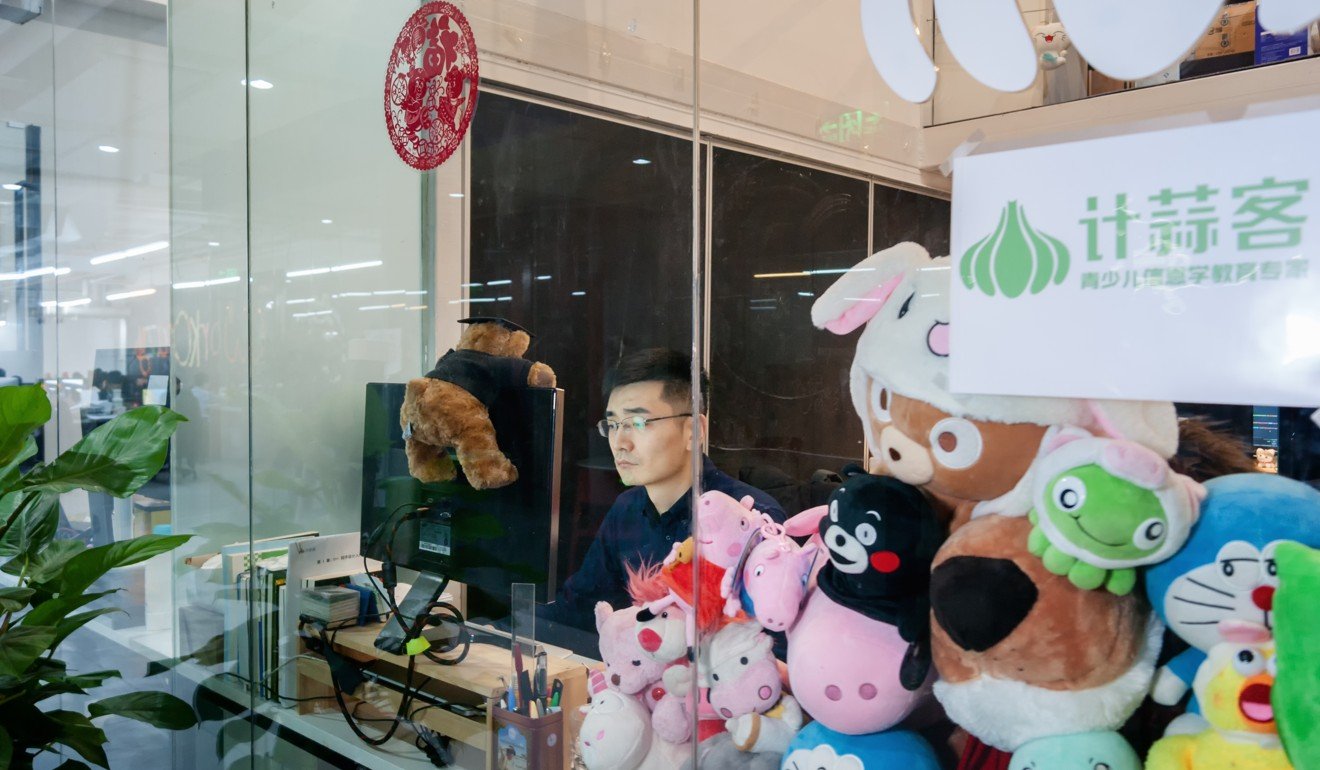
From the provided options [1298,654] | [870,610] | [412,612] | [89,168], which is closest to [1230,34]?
[1298,654]

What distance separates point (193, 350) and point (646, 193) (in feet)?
6.36

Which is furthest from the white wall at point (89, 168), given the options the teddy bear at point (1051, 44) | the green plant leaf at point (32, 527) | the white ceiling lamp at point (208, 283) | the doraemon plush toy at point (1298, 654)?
the doraemon plush toy at point (1298, 654)

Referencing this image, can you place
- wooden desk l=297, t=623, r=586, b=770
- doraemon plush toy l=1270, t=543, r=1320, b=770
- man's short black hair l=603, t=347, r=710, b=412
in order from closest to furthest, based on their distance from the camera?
doraemon plush toy l=1270, t=543, r=1320, b=770 < man's short black hair l=603, t=347, r=710, b=412 < wooden desk l=297, t=623, r=586, b=770

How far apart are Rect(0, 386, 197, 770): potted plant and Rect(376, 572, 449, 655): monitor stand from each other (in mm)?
544

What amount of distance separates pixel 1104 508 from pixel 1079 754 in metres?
0.29

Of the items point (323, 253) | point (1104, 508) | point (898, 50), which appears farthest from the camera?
point (323, 253)

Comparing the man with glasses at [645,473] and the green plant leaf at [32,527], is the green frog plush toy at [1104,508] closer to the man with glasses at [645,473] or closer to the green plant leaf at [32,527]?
the man with glasses at [645,473]

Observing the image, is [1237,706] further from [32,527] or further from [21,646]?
[32,527]

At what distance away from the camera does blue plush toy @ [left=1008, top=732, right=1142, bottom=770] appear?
1080 millimetres

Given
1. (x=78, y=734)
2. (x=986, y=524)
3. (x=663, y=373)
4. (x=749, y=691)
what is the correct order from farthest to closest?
(x=78, y=734), (x=663, y=373), (x=749, y=691), (x=986, y=524)

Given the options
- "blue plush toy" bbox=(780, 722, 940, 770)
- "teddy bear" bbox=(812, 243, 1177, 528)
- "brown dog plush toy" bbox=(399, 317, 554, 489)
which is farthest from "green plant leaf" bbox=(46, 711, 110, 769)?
"teddy bear" bbox=(812, 243, 1177, 528)

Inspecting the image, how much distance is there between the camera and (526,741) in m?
1.79

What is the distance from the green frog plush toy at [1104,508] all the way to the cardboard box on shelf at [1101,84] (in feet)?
1.28

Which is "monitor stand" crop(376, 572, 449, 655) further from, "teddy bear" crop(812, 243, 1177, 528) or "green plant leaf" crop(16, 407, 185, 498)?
"teddy bear" crop(812, 243, 1177, 528)
